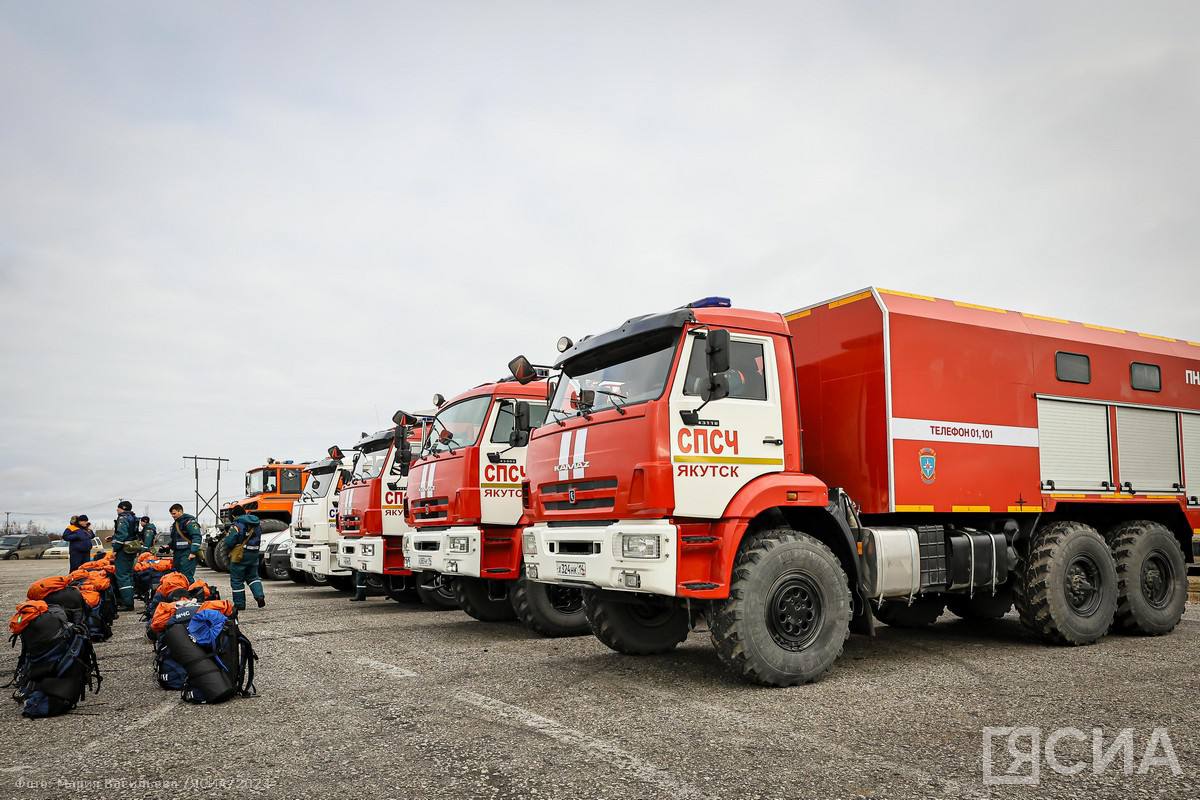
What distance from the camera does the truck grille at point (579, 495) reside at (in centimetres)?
657

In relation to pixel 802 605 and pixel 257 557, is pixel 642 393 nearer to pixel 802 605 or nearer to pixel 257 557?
pixel 802 605

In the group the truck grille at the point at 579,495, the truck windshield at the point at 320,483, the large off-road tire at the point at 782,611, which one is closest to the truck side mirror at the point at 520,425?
the truck grille at the point at 579,495

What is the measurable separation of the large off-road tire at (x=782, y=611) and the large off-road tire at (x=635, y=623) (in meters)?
1.35

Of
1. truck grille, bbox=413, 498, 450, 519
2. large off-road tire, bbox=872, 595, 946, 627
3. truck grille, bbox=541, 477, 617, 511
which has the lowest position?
large off-road tire, bbox=872, 595, 946, 627

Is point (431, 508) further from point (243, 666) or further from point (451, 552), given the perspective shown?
point (243, 666)

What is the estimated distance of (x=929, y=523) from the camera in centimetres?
788

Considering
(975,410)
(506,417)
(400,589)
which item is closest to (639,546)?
(975,410)

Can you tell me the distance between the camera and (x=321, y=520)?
15.9m

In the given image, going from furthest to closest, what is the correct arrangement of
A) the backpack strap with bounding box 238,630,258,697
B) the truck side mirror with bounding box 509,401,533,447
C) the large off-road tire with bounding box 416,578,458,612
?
1. the large off-road tire with bounding box 416,578,458,612
2. the truck side mirror with bounding box 509,401,533,447
3. the backpack strap with bounding box 238,630,258,697

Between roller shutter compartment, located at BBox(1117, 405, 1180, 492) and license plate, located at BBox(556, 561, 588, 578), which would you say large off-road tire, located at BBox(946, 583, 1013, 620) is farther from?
license plate, located at BBox(556, 561, 588, 578)

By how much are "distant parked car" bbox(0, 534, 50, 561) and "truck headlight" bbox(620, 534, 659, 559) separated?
49.3 m

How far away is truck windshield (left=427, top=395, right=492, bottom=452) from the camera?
1024cm

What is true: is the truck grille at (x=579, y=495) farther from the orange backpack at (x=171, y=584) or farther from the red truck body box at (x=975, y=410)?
the orange backpack at (x=171, y=584)

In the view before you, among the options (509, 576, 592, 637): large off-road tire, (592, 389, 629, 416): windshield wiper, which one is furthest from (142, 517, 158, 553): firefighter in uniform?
(592, 389, 629, 416): windshield wiper
